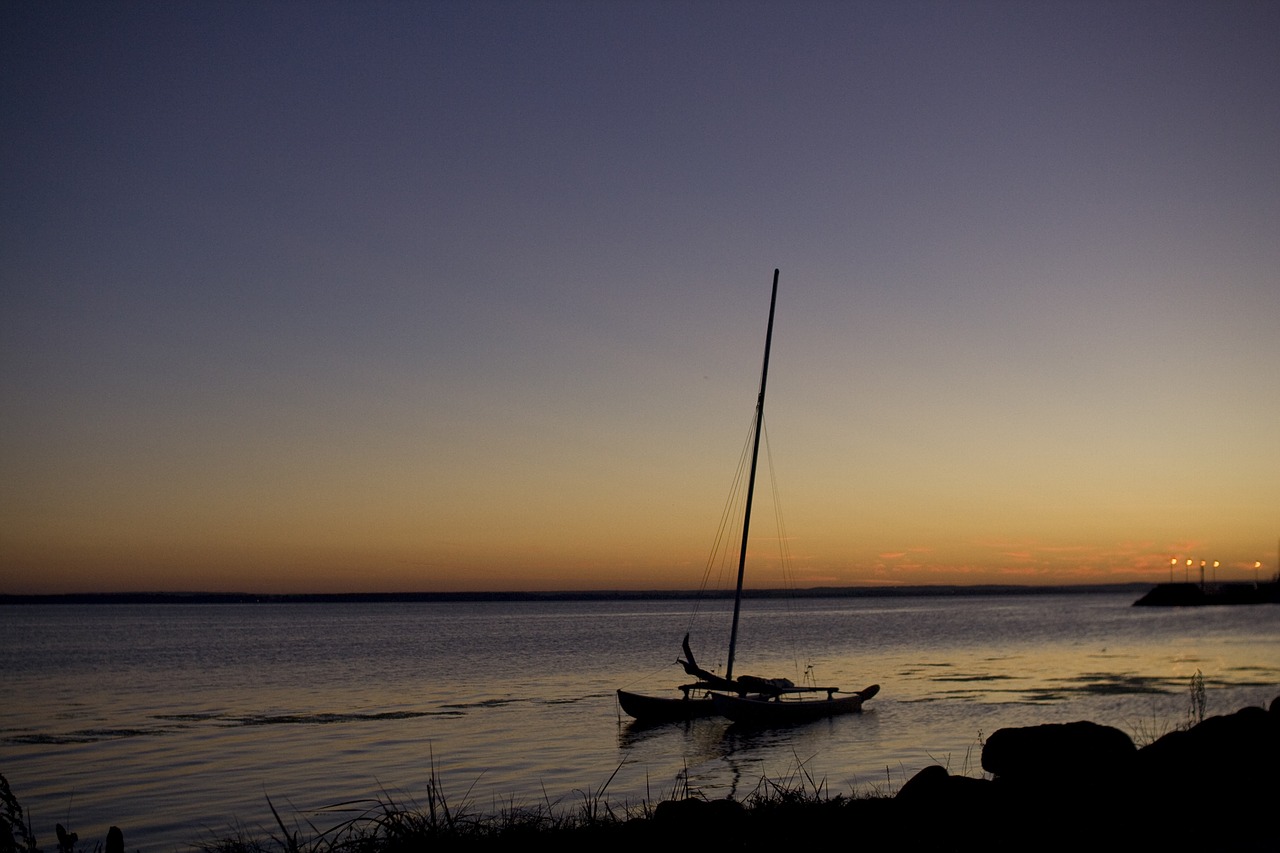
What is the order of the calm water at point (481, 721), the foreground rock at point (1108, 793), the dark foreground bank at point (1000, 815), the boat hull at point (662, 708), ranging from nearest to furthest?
the dark foreground bank at point (1000, 815), the foreground rock at point (1108, 793), the calm water at point (481, 721), the boat hull at point (662, 708)

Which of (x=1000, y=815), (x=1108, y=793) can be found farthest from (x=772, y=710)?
(x=1000, y=815)

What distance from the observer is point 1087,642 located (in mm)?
86688

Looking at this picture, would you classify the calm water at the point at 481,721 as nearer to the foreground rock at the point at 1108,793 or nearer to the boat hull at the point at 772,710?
the boat hull at the point at 772,710

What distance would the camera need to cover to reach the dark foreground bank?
10.5 meters

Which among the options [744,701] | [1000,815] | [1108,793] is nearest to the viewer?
[1000,815]

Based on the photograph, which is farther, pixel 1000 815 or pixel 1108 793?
pixel 1108 793

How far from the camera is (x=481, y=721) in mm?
39469

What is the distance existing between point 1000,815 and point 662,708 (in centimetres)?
2681

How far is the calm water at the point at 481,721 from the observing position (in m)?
25.1

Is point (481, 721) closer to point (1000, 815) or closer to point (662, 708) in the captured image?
point (662, 708)

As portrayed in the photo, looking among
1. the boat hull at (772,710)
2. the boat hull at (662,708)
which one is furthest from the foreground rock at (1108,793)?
the boat hull at (662,708)

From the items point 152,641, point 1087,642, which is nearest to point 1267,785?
point 1087,642

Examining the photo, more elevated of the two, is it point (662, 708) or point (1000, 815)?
point (1000, 815)

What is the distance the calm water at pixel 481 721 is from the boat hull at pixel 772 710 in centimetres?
74
